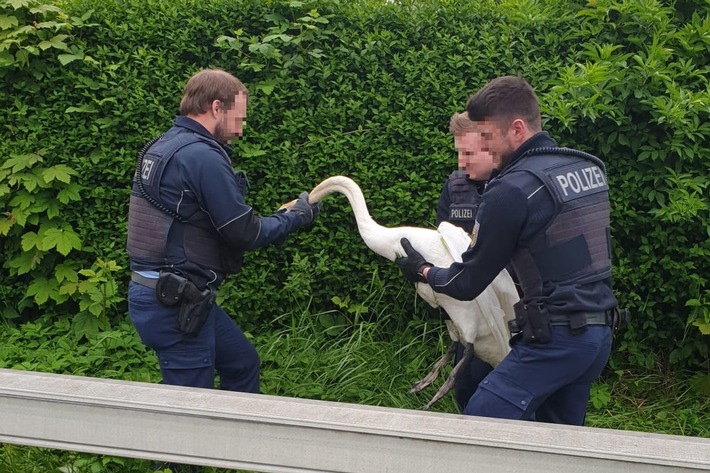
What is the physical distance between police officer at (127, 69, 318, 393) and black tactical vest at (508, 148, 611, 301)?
1302mm

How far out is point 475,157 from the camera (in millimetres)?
3428

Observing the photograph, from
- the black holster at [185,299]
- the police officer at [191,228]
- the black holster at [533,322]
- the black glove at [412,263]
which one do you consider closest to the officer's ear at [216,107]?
the police officer at [191,228]

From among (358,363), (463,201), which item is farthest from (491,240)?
(358,363)

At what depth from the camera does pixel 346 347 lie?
5270mm

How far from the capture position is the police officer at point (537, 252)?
3.05 m

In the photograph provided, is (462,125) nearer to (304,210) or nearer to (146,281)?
(304,210)

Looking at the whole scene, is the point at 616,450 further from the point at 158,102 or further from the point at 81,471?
the point at 158,102

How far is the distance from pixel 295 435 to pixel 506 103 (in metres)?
1.61

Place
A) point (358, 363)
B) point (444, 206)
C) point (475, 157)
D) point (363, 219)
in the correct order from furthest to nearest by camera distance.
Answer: point (358, 363) → point (444, 206) → point (363, 219) → point (475, 157)

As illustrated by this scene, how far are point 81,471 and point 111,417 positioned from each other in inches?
72.9

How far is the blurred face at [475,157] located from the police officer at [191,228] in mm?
988

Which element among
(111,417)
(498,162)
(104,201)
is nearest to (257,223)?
(498,162)

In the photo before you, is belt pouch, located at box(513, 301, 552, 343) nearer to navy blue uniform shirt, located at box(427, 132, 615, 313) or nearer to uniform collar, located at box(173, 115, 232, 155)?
navy blue uniform shirt, located at box(427, 132, 615, 313)

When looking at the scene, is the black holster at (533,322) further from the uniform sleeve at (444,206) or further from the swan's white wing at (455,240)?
the uniform sleeve at (444,206)
